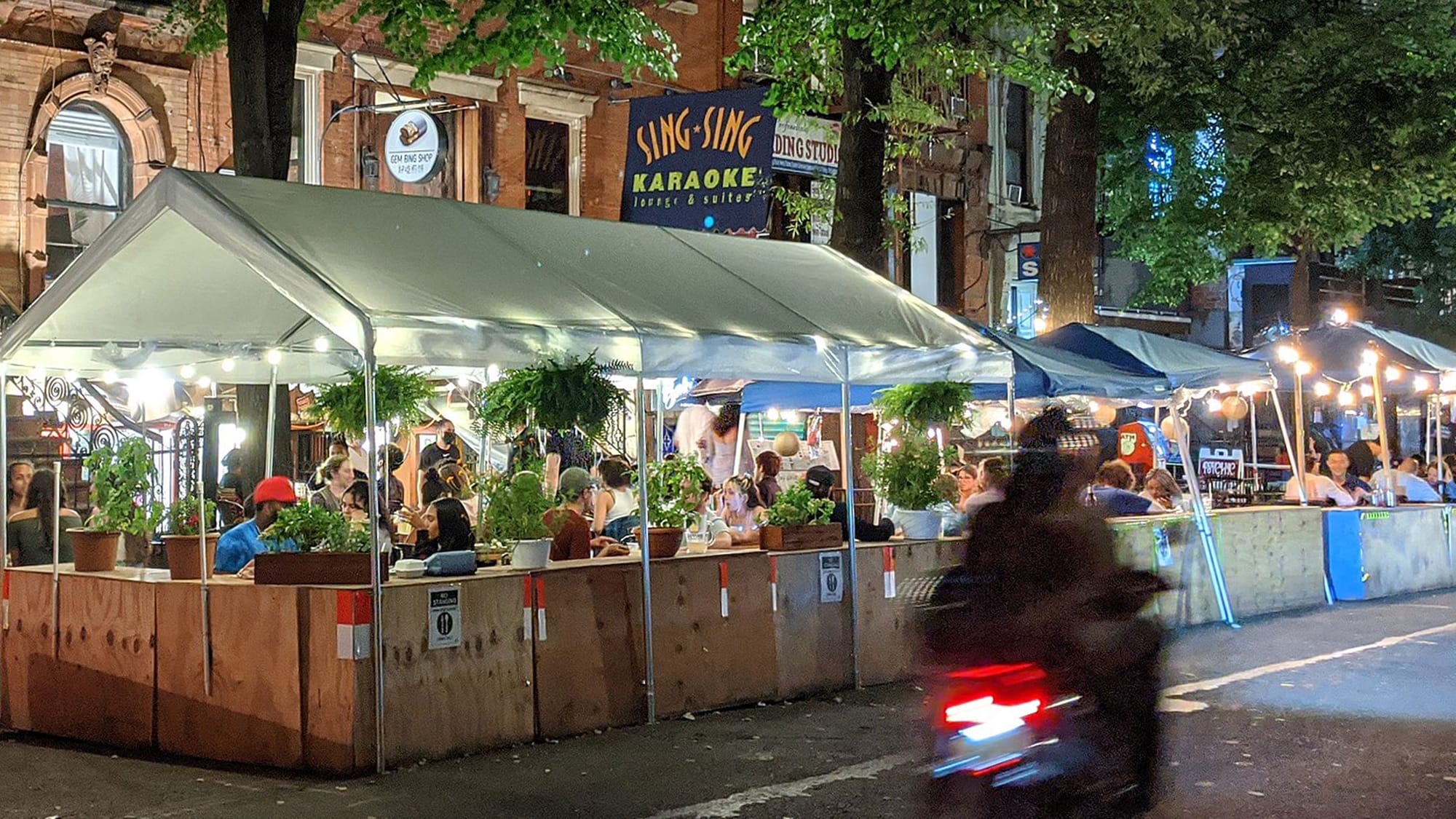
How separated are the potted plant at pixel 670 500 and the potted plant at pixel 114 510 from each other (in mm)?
3297

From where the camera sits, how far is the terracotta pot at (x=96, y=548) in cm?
1066

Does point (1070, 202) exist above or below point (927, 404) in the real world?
above

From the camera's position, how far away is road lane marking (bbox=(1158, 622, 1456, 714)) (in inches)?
450

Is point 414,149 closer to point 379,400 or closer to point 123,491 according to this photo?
point 379,400

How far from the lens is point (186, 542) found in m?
10.0

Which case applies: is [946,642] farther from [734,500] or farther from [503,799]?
[734,500]

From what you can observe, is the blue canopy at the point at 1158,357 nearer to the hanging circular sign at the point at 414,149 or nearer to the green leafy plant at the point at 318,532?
the hanging circular sign at the point at 414,149

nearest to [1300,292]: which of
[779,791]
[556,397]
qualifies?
[556,397]

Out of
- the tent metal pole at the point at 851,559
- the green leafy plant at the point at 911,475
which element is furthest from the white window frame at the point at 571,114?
the tent metal pole at the point at 851,559

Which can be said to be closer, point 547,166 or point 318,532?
point 318,532

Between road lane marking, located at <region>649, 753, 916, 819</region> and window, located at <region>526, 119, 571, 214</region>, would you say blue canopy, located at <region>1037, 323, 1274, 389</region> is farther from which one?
road lane marking, located at <region>649, 753, 916, 819</region>

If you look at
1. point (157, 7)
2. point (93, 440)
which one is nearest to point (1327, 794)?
point (93, 440)

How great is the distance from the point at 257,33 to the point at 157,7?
6.03 metres

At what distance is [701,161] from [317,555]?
36.2 ft
